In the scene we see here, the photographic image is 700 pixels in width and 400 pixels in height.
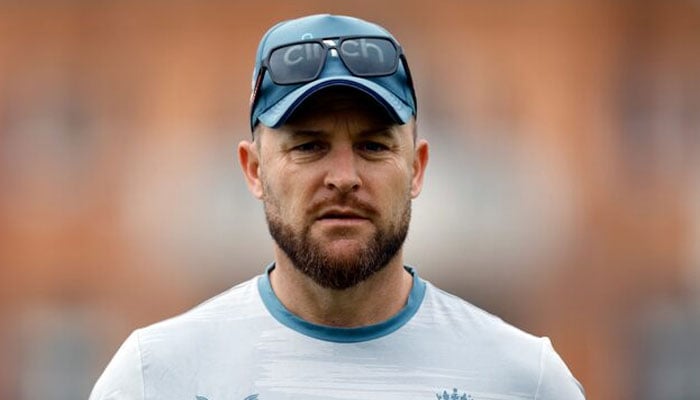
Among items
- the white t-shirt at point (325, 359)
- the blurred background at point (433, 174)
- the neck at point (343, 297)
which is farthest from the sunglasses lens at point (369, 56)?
the blurred background at point (433, 174)

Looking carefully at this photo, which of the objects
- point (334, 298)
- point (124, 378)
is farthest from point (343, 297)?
point (124, 378)

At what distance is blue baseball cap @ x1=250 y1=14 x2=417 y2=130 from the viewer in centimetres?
250

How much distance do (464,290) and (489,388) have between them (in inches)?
224

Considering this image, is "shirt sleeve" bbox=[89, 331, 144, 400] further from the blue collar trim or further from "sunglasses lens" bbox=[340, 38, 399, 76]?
"sunglasses lens" bbox=[340, 38, 399, 76]

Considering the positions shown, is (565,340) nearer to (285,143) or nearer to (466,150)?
(466,150)

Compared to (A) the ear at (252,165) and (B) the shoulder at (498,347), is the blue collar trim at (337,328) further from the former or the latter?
(A) the ear at (252,165)

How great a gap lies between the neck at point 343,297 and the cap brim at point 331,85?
0.93ft

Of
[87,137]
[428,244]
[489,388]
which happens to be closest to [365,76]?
[489,388]

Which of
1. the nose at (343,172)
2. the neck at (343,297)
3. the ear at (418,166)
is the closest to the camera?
the nose at (343,172)

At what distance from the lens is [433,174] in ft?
26.5

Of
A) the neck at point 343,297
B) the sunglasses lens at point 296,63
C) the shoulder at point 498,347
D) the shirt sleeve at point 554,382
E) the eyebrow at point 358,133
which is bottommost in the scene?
the shirt sleeve at point 554,382

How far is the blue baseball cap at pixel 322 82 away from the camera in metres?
2.50

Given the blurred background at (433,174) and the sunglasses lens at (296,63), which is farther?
the blurred background at (433,174)

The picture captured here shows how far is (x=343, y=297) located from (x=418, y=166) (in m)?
0.36
